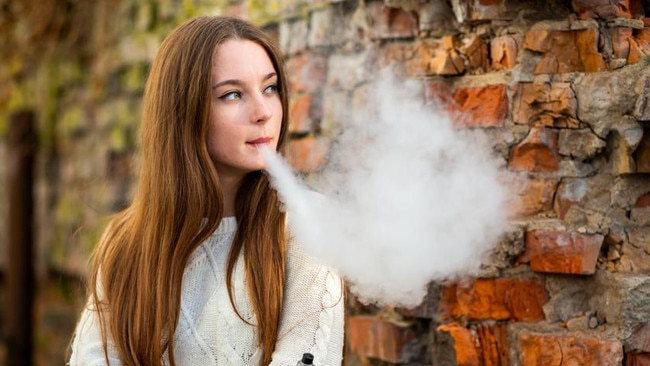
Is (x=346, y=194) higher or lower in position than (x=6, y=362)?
higher

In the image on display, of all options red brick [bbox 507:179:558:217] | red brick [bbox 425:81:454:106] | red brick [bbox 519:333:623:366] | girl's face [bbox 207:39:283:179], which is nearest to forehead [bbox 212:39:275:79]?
girl's face [bbox 207:39:283:179]

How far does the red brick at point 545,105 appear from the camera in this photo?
6.01ft

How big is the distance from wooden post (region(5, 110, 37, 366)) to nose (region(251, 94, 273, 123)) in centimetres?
302

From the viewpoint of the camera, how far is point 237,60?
196 cm

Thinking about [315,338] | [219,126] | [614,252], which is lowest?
[315,338]

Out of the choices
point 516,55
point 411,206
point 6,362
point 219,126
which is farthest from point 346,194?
point 6,362

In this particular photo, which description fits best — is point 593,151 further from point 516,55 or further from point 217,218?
point 217,218

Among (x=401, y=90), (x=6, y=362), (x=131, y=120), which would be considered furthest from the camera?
(x=6, y=362)

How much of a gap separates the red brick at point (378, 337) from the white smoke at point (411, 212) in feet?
0.27

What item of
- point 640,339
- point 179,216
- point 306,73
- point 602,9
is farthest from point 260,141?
point 640,339

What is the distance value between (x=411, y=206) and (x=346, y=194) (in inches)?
7.8

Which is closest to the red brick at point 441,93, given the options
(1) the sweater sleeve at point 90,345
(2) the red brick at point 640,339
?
(2) the red brick at point 640,339

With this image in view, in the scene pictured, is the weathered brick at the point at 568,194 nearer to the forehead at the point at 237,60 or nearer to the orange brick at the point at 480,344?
the orange brick at the point at 480,344

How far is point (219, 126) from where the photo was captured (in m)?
1.96
